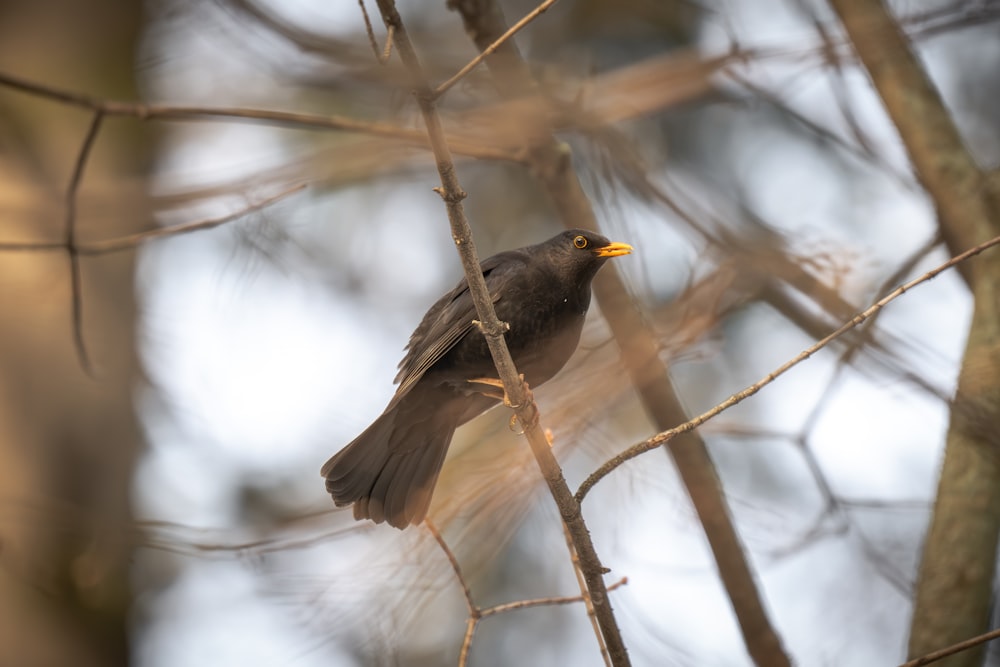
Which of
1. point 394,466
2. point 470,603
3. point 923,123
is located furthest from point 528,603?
point 923,123

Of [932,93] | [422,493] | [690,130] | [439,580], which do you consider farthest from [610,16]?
[439,580]

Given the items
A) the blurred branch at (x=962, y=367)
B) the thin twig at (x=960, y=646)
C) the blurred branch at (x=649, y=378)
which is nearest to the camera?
the thin twig at (x=960, y=646)

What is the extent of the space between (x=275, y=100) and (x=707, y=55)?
6.80 ft

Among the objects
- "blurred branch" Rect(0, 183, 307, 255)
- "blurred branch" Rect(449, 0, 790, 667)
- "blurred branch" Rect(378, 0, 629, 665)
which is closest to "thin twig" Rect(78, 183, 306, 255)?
A: "blurred branch" Rect(0, 183, 307, 255)

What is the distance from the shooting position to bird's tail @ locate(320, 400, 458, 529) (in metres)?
4.15

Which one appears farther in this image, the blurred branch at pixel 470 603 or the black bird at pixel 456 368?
the black bird at pixel 456 368

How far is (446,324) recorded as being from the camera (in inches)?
170

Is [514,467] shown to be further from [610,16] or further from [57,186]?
[610,16]

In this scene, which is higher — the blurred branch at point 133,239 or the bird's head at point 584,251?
the blurred branch at point 133,239

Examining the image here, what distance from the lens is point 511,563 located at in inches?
252

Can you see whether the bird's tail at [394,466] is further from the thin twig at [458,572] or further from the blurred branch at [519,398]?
the blurred branch at [519,398]

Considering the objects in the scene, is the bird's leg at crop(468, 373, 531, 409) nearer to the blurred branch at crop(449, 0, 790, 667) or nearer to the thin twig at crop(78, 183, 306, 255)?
the blurred branch at crop(449, 0, 790, 667)

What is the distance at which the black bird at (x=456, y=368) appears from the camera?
4.16 meters

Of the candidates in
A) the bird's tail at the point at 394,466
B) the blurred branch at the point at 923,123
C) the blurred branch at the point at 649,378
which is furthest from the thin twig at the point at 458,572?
the blurred branch at the point at 923,123
